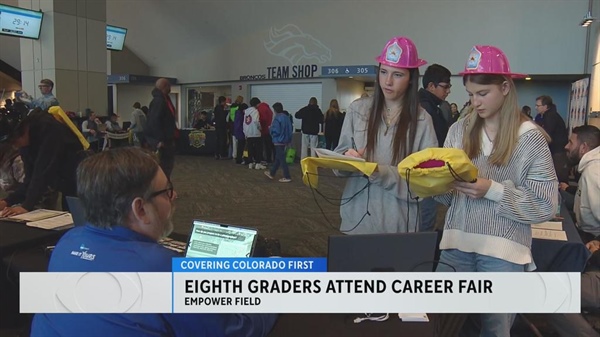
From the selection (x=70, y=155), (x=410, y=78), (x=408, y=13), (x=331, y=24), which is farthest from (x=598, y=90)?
(x=70, y=155)

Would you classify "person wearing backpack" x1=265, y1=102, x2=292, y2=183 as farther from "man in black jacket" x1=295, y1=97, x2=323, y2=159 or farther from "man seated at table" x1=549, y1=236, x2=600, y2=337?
"man seated at table" x1=549, y1=236, x2=600, y2=337

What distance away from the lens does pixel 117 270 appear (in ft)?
3.43

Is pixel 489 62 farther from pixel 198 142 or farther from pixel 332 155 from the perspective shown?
pixel 198 142

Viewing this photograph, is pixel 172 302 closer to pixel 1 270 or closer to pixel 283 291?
pixel 283 291

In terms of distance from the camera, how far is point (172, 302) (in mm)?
1106

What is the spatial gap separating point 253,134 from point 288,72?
4.15 metres

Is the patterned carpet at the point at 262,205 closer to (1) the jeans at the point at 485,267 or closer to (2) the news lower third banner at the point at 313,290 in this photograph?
(1) the jeans at the point at 485,267

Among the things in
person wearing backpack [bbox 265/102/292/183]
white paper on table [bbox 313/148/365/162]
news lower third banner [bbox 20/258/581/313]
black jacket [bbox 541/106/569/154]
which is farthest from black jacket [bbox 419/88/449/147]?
person wearing backpack [bbox 265/102/292/183]

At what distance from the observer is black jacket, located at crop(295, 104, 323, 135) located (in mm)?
9391

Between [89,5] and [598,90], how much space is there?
8656 millimetres

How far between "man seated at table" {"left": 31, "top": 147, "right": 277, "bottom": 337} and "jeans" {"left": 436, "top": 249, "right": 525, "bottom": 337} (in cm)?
75

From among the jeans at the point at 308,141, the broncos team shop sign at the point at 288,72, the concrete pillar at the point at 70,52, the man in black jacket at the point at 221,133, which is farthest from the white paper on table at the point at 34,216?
the broncos team shop sign at the point at 288,72

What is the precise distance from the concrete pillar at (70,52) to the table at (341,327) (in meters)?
7.54

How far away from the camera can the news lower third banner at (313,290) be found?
1121mm
